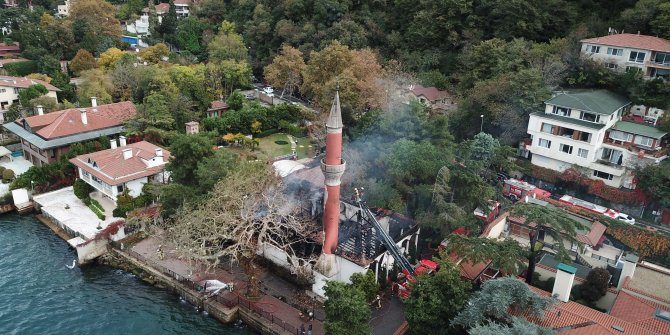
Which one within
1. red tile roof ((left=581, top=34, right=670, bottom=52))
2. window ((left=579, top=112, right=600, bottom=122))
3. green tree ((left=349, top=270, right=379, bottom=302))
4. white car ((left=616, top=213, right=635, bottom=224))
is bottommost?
green tree ((left=349, top=270, right=379, bottom=302))

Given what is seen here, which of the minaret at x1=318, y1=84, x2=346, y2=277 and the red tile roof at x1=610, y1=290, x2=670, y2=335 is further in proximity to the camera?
the minaret at x1=318, y1=84, x2=346, y2=277

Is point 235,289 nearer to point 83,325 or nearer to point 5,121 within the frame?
point 83,325

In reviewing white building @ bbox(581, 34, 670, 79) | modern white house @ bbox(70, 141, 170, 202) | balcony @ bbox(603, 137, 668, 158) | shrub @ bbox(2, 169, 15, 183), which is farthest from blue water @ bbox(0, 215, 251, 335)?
white building @ bbox(581, 34, 670, 79)

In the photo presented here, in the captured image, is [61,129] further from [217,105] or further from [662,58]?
[662,58]

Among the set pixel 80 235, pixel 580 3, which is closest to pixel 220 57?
pixel 80 235

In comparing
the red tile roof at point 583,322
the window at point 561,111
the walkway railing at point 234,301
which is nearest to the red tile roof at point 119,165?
the walkway railing at point 234,301

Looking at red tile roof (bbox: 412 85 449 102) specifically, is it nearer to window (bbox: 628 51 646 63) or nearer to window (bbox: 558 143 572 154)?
window (bbox: 558 143 572 154)

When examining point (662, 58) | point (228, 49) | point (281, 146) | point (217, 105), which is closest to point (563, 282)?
point (662, 58)
